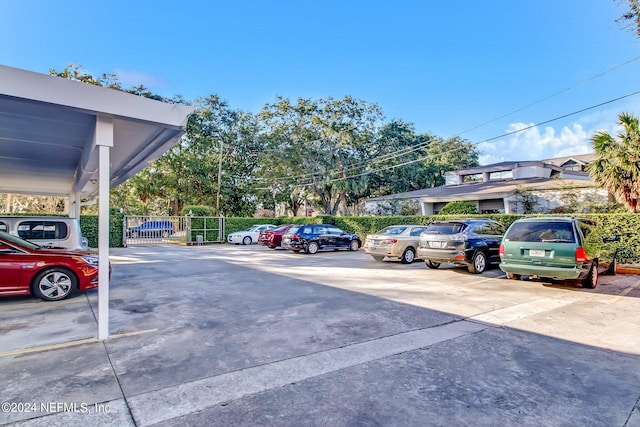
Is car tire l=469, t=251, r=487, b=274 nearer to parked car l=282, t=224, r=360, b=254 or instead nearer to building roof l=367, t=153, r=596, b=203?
parked car l=282, t=224, r=360, b=254

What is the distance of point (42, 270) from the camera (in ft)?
21.6

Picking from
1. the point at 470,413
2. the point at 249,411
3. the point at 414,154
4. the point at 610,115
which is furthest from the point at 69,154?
the point at 414,154

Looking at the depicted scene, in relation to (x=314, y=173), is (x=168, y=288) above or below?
below

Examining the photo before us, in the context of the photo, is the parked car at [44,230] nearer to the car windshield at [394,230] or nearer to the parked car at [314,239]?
the parked car at [314,239]

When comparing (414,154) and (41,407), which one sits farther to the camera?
(414,154)

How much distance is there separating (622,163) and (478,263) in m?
6.41

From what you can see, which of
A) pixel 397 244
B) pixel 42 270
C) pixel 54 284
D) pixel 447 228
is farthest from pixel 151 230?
pixel 447 228

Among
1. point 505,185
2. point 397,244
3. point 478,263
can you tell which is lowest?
point 478,263

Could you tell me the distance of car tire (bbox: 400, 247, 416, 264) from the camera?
485 inches

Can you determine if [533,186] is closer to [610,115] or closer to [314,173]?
[610,115]

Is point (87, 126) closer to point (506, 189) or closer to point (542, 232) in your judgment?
point (542, 232)

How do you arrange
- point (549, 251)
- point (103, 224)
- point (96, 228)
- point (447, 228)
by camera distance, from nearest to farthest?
point (103, 224) → point (549, 251) → point (447, 228) → point (96, 228)

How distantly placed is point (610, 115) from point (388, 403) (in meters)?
14.6

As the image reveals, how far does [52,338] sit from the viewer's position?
4.57m
